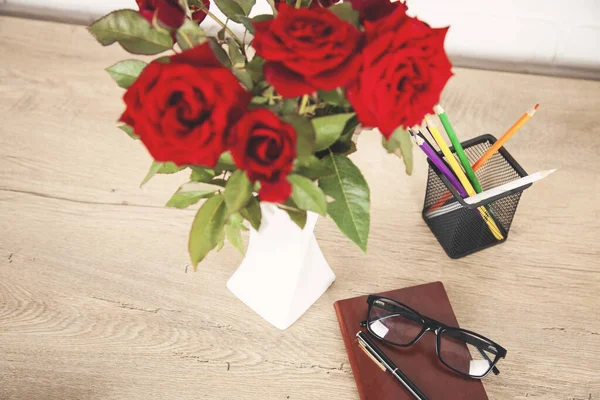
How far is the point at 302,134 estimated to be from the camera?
0.39m

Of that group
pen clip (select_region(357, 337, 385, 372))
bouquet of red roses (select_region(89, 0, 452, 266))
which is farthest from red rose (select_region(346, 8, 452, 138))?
pen clip (select_region(357, 337, 385, 372))

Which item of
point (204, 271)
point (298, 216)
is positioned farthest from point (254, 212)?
point (204, 271)

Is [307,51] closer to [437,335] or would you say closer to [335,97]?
[335,97]

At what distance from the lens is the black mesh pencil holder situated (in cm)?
67

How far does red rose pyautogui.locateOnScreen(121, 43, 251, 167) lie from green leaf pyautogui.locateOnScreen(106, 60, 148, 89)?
81 mm

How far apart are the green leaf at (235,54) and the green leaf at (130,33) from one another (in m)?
0.05

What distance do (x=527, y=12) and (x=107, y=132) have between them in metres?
0.69

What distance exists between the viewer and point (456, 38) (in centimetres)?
96

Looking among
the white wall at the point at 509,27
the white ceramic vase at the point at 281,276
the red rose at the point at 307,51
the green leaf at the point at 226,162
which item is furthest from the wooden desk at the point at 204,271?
the red rose at the point at 307,51

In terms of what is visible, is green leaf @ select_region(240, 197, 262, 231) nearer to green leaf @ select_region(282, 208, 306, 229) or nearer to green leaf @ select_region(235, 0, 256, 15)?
green leaf @ select_region(282, 208, 306, 229)

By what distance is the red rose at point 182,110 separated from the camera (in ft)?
1.16

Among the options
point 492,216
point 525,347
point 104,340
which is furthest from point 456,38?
point 104,340

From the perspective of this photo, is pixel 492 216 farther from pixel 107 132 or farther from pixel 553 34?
pixel 107 132

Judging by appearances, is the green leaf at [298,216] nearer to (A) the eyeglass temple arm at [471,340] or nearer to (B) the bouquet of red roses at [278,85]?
(B) the bouquet of red roses at [278,85]
